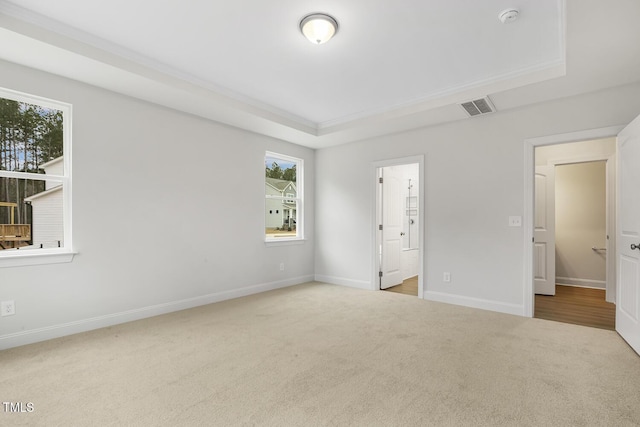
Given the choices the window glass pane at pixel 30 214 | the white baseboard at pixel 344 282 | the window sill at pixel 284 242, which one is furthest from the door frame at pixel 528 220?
the window glass pane at pixel 30 214

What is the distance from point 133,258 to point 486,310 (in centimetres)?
425

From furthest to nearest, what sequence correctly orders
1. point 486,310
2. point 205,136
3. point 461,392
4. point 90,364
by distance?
point 205,136 → point 486,310 → point 90,364 → point 461,392

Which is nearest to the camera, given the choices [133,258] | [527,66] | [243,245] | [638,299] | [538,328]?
[638,299]

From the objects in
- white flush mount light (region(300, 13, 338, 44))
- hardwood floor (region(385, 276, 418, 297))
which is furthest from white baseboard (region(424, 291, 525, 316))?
white flush mount light (region(300, 13, 338, 44))

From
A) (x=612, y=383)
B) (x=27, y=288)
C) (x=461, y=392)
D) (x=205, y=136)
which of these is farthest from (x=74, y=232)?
(x=612, y=383)

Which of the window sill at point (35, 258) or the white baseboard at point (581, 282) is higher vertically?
the window sill at point (35, 258)

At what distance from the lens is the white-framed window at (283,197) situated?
210 inches

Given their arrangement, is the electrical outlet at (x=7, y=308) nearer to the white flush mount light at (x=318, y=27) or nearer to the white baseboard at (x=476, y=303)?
the white flush mount light at (x=318, y=27)

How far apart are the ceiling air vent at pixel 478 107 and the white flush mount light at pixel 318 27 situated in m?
1.94

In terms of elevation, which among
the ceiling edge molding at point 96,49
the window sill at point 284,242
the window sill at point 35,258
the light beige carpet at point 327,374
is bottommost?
the light beige carpet at point 327,374

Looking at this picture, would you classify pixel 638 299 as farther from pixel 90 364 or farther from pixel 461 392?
pixel 90 364

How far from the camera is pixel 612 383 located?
2.25 meters

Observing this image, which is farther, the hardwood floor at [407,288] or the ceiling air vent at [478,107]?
the hardwood floor at [407,288]

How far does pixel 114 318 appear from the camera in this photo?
346 centimetres
